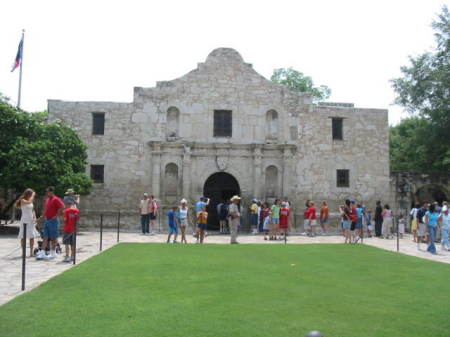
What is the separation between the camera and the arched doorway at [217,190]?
2253 centimetres

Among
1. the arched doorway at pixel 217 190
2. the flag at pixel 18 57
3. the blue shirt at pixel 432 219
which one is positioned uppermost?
the flag at pixel 18 57

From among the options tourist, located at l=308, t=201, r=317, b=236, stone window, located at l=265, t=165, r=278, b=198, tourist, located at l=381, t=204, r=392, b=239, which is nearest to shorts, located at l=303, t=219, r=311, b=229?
tourist, located at l=308, t=201, r=317, b=236

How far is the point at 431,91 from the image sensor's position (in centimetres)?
2492

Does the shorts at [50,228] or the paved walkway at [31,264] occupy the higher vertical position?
the shorts at [50,228]

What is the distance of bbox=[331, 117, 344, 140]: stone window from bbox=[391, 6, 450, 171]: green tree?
547 centimetres

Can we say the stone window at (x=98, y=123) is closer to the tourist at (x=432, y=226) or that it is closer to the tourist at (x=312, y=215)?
the tourist at (x=312, y=215)

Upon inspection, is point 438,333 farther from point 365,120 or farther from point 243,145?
point 365,120

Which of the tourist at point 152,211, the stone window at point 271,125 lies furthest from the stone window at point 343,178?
the tourist at point 152,211

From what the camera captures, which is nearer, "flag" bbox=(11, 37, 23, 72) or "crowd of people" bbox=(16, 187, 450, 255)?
"crowd of people" bbox=(16, 187, 450, 255)

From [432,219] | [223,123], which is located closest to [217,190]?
[223,123]

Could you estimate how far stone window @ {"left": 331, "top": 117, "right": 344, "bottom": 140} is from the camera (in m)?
23.1

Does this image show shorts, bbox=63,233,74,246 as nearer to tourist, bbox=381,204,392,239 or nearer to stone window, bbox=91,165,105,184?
stone window, bbox=91,165,105,184

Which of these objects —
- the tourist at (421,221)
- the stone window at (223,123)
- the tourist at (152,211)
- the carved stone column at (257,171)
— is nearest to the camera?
the tourist at (421,221)

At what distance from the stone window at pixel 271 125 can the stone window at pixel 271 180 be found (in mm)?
1562
